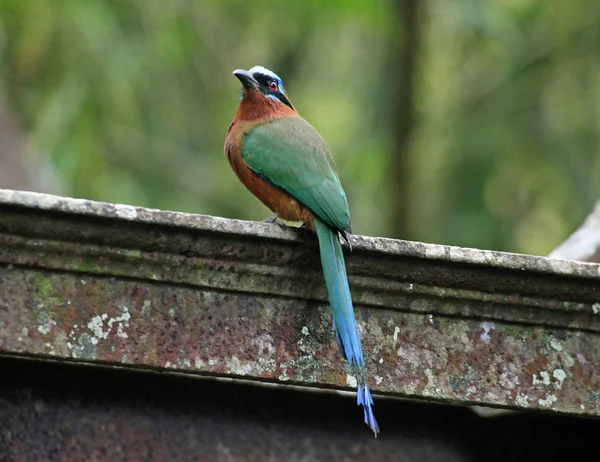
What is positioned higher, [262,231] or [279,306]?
[262,231]

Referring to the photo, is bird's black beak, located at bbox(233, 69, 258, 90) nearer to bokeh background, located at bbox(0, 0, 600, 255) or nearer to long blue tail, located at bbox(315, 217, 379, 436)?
long blue tail, located at bbox(315, 217, 379, 436)

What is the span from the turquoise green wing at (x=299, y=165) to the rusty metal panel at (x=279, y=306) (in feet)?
1.01

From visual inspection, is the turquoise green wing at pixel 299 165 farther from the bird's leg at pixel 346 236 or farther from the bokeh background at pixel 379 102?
the bokeh background at pixel 379 102

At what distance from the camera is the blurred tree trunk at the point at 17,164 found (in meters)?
4.79

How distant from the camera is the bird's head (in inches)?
139

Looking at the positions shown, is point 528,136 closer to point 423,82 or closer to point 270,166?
point 423,82

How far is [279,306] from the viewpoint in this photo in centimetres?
212

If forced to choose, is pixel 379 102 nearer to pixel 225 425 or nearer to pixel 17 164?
pixel 17 164

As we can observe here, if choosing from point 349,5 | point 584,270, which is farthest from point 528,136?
point 584,270

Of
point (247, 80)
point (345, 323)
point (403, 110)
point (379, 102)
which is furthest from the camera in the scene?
point (379, 102)

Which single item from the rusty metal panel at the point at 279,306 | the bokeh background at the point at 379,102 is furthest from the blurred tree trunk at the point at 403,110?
the rusty metal panel at the point at 279,306

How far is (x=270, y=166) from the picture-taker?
291cm

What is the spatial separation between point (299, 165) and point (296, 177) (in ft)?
0.21

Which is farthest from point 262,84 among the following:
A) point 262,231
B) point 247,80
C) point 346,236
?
point 262,231
